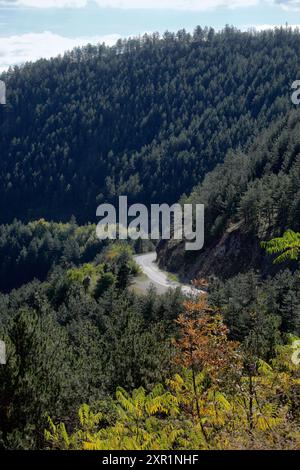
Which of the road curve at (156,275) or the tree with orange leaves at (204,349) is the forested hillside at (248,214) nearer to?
the road curve at (156,275)

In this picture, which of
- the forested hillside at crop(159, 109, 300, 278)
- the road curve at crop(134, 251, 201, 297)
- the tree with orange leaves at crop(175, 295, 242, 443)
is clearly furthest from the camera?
the road curve at crop(134, 251, 201, 297)

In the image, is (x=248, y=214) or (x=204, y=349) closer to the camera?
(x=204, y=349)

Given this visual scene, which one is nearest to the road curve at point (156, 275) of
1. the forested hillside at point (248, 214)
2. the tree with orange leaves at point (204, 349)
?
the forested hillside at point (248, 214)

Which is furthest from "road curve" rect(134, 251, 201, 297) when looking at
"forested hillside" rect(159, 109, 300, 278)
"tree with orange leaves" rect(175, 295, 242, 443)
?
"tree with orange leaves" rect(175, 295, 242, 443)

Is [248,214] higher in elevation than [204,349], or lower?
lower

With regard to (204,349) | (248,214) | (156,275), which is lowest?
(156,275)

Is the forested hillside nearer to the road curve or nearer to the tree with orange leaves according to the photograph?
the road curve

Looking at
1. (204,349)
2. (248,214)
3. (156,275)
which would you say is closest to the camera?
(204,349)

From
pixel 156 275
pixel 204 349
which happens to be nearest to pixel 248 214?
pixel 156 275

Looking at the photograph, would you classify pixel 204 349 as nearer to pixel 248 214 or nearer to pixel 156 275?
pixel 248 214

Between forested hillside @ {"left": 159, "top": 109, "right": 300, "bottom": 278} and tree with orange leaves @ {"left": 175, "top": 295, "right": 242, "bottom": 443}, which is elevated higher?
tree with orange leaves @ {"left": 175, "top": 295, "right": 242, "bottom": 443}
